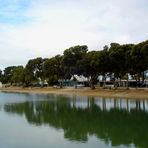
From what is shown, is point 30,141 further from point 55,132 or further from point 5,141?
point 55,132

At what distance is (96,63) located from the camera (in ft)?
322

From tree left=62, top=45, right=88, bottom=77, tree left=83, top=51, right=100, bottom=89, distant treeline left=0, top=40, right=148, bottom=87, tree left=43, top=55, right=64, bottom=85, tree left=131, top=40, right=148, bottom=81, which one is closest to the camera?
tree left=131, top=40, right=148, bottom=81

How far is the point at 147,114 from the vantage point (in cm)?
5000

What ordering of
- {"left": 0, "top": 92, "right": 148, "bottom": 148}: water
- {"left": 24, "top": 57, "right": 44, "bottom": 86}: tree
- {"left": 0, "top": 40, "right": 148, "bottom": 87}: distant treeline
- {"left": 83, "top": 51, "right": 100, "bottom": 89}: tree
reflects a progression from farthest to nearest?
{"left": 24, "top": 57, "right": 44, "bottom": 86}: tree < {"left": 83, "top": 51, "right": 100, "bottom": 89}: tree < {"left": 0, "top": 40, "right": 148, "bottom": 87}: distant treeline < {"left": 0, "top": 92, "right": 148, "bottom": 148}: water

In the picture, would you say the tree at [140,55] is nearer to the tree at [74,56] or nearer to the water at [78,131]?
the water at [78,131]

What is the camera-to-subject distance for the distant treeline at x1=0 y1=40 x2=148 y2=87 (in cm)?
8250

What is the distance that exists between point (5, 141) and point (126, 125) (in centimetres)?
1319

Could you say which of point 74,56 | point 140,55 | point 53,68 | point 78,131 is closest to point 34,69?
point 53,68

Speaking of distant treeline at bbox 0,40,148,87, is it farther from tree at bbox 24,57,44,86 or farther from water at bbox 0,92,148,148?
water at bbox 0,92,148,148

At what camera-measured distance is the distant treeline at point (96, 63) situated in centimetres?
8250

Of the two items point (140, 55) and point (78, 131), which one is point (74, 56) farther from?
point (78, 131)

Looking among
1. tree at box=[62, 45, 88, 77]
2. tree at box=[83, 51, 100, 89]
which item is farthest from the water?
tree at box=[62, 45, 88, 77]

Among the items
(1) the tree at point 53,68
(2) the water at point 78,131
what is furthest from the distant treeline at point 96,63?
(2) the water at point 78,131

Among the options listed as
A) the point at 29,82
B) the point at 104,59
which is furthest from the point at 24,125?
the point at 29,82
